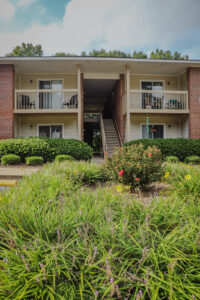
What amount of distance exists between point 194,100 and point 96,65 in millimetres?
6867

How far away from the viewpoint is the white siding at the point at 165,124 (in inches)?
590

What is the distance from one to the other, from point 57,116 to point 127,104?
5.11 m

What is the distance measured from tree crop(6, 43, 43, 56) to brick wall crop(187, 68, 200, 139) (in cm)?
3389

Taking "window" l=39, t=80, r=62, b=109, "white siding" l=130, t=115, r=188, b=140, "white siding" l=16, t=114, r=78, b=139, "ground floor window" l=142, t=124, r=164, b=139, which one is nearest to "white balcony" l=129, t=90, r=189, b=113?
"white siding" l=130, t=115, r=188, b=140

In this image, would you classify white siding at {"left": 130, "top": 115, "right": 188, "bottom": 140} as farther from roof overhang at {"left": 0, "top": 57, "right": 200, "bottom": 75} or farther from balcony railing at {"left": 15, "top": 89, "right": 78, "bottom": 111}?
balcony railing at {"left": 15, "top": 89, "right": 78, "bottom": 111}

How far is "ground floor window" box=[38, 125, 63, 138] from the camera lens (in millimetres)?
14680

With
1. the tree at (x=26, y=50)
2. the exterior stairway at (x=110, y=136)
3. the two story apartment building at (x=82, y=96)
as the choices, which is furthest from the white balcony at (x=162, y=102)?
the tree at (x=26, y=50)

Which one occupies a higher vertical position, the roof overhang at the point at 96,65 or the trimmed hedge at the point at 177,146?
the roof overhang at the point at 96,65

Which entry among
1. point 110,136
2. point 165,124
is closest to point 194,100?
point 165,124

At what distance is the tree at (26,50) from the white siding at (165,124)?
32.0 metres

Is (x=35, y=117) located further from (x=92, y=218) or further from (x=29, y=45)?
(x=29, y=45)

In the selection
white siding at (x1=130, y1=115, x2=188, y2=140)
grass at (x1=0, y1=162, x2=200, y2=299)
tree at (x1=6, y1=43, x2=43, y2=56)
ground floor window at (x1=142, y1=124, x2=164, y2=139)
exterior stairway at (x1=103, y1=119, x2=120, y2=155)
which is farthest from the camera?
tree at (x1=6, y1=43, x2=43, y2=56)

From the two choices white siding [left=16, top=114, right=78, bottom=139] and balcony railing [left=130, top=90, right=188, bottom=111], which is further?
white siding [left=16, top=114, right=78, bottom=139]

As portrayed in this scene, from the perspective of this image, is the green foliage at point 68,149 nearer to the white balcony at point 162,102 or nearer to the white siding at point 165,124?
the white balcony at point 162,102
